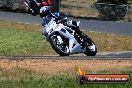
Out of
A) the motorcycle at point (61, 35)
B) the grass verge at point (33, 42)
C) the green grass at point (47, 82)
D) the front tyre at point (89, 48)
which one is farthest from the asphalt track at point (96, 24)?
the green grass at point (47, 82)

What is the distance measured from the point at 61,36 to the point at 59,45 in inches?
11.6

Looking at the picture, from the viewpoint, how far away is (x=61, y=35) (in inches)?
575

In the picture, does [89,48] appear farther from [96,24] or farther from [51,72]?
[96,24]

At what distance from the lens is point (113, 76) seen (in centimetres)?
910

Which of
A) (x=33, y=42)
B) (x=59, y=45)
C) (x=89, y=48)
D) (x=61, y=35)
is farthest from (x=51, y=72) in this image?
(x=33, y=42)

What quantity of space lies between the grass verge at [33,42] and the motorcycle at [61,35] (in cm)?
632

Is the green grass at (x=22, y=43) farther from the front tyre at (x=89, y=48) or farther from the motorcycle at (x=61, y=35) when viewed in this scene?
the motorcycle at (x=61, y=35)

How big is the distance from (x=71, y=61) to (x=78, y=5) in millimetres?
27641

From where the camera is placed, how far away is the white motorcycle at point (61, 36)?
1443 cm

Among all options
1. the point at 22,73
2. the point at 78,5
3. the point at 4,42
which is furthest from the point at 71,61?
the point at 78,5

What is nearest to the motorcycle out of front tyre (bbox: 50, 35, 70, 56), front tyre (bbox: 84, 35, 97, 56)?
front tyre (bbox: 50, 35, 70, 56)

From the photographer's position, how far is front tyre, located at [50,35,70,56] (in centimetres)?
1452

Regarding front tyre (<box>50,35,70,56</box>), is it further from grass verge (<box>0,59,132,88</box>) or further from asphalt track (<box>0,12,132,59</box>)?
asphalt track (<box>0,12,132,59</box>)

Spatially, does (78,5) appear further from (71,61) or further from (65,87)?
(65,87)
